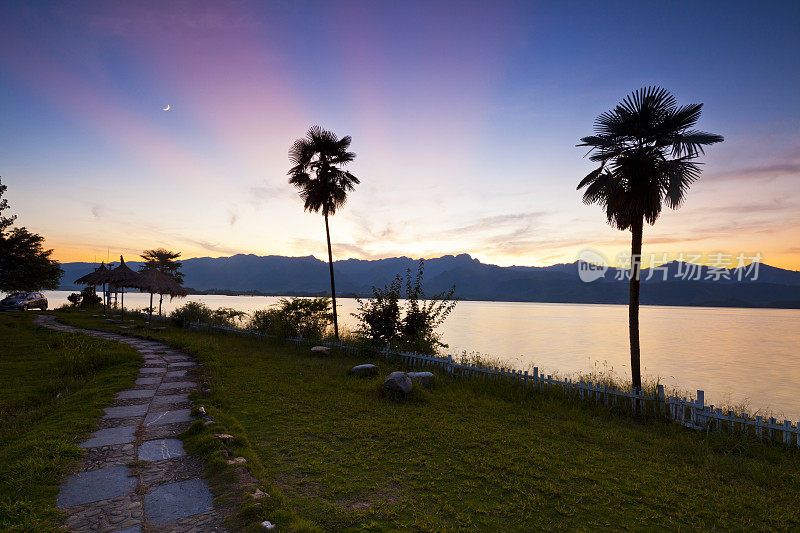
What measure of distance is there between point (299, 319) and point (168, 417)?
1139 centimetres

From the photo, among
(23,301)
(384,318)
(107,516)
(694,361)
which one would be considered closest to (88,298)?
(23,301)

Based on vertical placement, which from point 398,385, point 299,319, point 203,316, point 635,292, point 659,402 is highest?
point 635,292

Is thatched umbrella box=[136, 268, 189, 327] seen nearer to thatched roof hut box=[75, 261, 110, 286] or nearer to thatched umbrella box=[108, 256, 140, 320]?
thatched umbrella box=[108, 256, 140, 320]

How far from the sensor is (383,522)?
3.90m

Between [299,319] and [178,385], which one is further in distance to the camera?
[299,319]

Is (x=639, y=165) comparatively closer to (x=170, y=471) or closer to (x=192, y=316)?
(x=170, y=471)

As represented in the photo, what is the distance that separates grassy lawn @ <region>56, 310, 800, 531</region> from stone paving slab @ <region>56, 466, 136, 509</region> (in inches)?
68.5

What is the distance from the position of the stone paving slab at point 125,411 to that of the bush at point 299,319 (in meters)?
10.1

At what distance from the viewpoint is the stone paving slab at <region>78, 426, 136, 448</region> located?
5.47 metres

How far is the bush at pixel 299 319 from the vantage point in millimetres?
17906

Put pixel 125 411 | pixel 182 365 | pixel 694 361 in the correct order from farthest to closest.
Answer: pixel 694 361
pixel 182 365
pixel 125 411

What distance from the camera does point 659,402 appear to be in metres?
8.43

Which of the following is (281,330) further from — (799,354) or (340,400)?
(799,354)

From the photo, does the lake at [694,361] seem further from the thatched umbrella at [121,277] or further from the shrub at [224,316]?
the thatched umbrella at [121,277]
